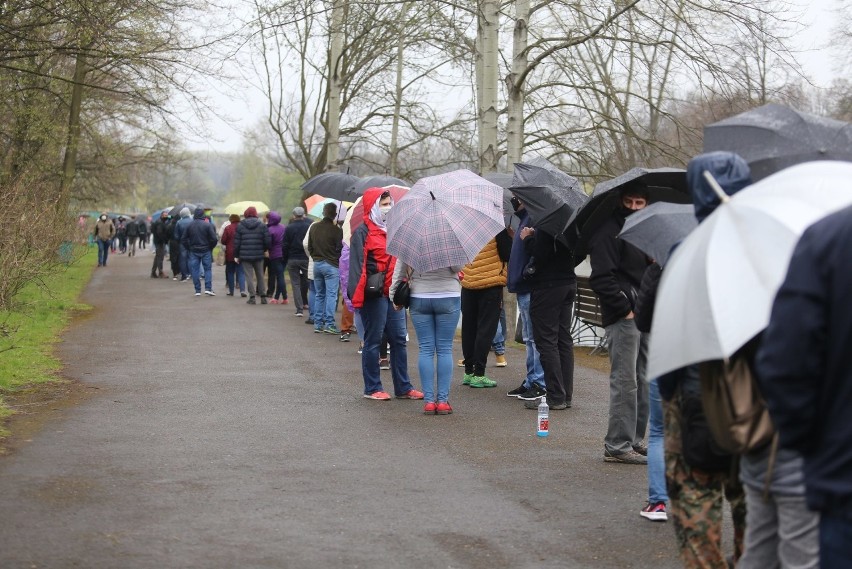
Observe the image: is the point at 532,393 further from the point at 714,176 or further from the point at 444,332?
the point at 714,176

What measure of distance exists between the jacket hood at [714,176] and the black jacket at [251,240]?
Result: 1932 cm

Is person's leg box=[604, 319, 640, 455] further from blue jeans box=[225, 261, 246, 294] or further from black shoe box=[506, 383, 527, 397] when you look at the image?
blue jeans box=[225, 261, 246, 294]

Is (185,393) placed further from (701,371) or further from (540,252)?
(701,371)

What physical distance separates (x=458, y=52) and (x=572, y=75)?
2.87 meters

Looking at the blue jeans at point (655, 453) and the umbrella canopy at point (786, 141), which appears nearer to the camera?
the umbrella canopy at point (786, 141)

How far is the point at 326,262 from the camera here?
1773cm

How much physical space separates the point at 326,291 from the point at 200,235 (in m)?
8.97

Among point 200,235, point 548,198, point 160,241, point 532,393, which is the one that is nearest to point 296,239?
point 200,235

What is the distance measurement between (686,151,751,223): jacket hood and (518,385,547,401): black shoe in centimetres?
707

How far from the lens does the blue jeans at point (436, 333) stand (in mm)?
10062

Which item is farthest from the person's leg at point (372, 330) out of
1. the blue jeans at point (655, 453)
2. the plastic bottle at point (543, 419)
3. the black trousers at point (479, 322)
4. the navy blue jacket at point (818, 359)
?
the navy blue jacket at point (818, 359)

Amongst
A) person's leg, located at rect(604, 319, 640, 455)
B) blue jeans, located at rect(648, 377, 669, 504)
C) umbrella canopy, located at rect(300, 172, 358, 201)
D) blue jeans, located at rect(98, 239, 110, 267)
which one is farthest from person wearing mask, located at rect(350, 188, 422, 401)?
blue jeans, located at rect(98, 239, 110, 267)

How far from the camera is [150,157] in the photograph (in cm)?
4212

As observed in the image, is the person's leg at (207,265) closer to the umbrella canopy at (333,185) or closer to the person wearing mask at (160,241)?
the umbrella canopy at (333,185)
